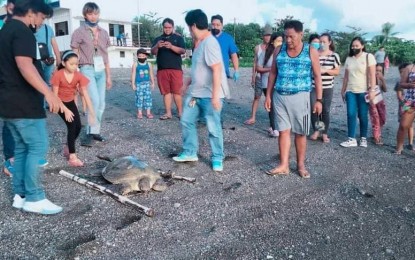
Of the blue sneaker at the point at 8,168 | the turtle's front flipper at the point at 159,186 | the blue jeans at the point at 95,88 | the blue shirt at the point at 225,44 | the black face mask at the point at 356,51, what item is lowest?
the turtle's front flipper at the point at 159,186

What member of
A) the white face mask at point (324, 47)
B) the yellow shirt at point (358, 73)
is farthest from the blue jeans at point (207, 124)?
the yellow shirt at point (358, 73)

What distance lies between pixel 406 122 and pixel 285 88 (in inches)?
95.2

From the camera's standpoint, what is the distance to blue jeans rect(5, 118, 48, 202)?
125 inches

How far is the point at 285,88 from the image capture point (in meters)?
4.30

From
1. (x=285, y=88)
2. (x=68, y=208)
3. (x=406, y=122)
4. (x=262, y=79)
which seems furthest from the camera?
(x=262, y=79)

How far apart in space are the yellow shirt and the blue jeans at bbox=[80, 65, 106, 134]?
390 centimetres

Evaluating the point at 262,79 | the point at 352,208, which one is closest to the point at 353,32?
the point at 262,79

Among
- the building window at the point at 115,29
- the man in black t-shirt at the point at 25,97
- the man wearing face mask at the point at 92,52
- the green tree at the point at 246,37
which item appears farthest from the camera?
the green tree at the point at 246,37

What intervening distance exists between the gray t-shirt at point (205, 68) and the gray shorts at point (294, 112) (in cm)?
67

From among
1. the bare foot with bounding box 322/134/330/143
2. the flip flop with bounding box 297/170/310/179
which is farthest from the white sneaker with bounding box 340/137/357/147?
the flip flop with bounding box 297/170/310/179

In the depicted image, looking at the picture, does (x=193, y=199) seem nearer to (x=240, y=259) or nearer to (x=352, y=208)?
(x=240, y=259)

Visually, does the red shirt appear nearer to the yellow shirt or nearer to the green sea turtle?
the green sea turtle

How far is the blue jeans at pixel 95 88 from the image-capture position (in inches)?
208

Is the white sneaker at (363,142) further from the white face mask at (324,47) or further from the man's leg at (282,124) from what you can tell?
the man's leg at (282,124)
